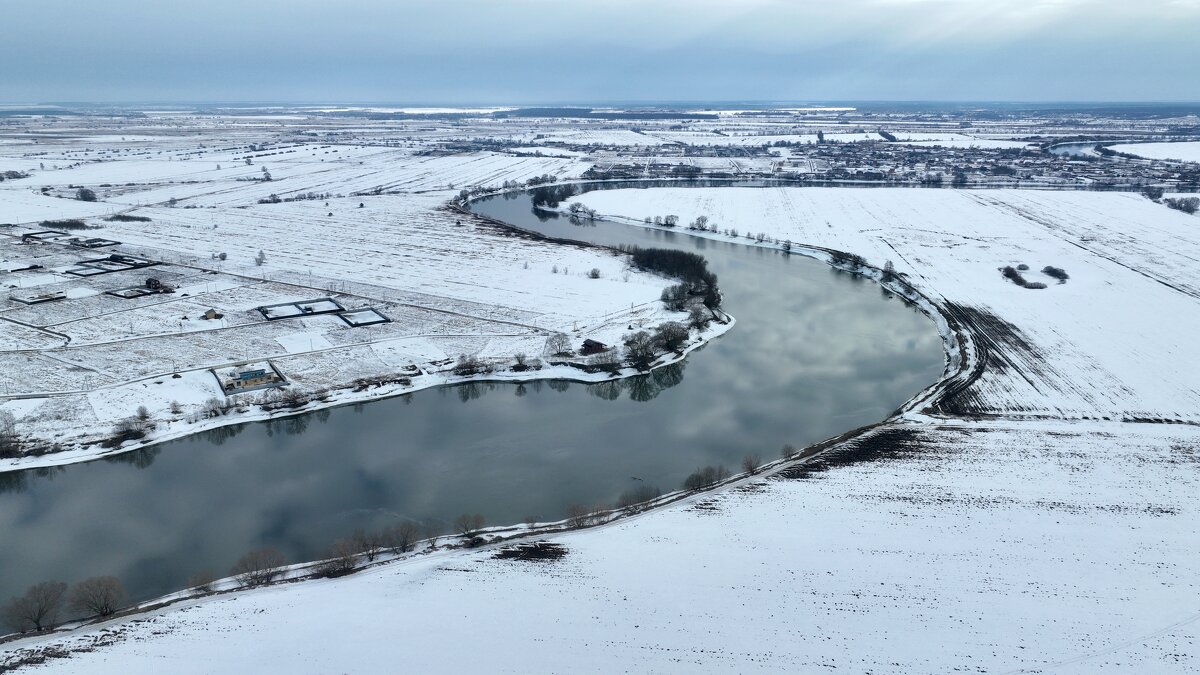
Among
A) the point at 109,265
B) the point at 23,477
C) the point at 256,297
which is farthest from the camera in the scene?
the point at 109,265

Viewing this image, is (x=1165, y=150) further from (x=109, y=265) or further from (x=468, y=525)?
(x=109, y=265)

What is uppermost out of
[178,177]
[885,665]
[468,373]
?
[178,177]

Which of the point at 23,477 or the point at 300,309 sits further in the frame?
the point at 300,309

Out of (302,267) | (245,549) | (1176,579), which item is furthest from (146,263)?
(1176,579)

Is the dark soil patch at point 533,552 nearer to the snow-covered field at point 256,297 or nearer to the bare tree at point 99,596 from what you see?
the bare tree at point 99,596

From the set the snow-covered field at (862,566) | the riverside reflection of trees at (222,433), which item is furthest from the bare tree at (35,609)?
the riverside reflection of trees at (222,433)

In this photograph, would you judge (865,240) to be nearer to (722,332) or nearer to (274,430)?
(722,332)

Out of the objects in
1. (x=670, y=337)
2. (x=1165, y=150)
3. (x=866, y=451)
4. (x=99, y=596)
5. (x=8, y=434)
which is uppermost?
(x=1165, y=150)

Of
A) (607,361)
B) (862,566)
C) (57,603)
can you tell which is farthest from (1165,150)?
(57,603)
